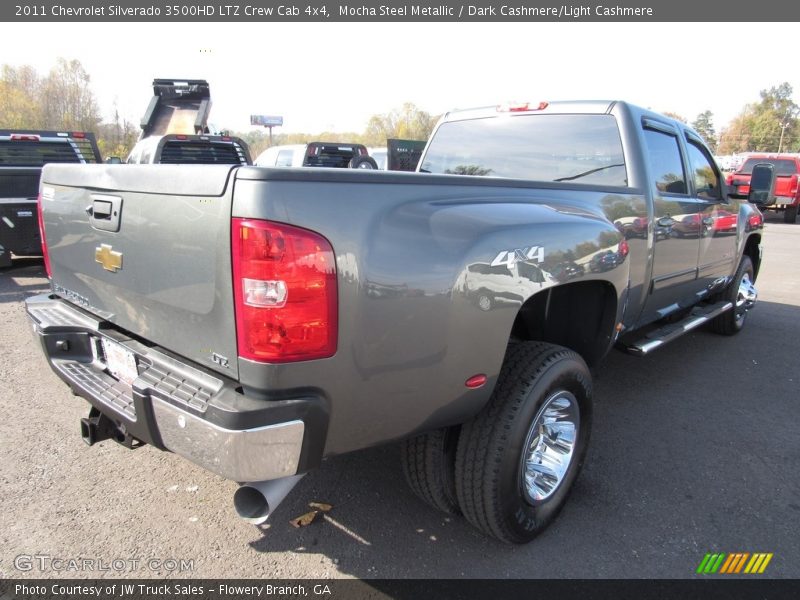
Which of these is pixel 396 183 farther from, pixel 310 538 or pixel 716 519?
pixel 716 519

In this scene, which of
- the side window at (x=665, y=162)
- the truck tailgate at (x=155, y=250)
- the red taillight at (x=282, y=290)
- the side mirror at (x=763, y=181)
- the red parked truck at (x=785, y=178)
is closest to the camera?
the red taillight at (x=282, y=290)

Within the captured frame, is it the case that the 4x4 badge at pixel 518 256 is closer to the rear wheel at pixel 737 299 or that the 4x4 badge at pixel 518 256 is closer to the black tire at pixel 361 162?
the rear wheel at pixel 737 299

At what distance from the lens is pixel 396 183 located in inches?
70.4

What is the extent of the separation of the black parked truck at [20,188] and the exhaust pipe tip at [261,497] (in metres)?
7.26

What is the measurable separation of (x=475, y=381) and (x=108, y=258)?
61.9 inches

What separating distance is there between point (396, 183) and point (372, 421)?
2.69ft

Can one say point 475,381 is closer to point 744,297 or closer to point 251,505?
point 251,505

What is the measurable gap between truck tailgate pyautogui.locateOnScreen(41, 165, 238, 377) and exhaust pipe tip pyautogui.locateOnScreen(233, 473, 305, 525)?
40cm

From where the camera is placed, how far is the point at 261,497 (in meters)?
1.78

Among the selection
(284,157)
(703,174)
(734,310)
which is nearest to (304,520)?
(703,174)

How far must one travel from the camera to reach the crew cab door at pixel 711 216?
413 centimetres

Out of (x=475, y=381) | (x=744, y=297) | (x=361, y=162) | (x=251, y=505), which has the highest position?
(x=361, y=162)

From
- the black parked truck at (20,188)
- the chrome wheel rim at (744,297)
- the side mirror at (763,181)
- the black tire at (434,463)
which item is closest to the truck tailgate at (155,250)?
the black tire at (434,463)

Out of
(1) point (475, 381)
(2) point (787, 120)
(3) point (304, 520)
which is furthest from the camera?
(2) point (787, 120)
